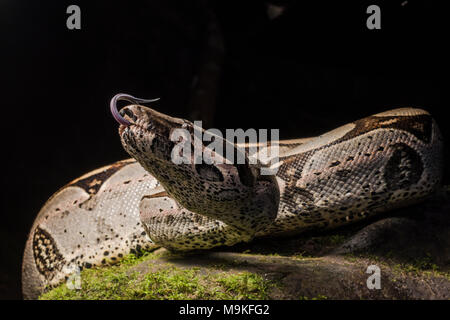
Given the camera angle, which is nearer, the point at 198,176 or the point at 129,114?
the point at 129,114

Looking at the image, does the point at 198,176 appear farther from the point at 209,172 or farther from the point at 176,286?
the point at 176,286

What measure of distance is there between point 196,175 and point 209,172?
0.08m

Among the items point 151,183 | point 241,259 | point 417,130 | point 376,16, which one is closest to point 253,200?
point 241,259

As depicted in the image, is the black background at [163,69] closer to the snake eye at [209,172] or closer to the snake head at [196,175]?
the snake head at [196,175]

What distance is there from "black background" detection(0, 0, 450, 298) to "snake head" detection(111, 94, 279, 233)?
2.70m

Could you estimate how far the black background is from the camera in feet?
13.3

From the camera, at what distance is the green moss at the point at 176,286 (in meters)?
1.92

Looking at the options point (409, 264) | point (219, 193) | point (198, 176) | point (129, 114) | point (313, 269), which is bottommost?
point (409, 264)

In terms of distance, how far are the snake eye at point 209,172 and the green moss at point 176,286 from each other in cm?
59

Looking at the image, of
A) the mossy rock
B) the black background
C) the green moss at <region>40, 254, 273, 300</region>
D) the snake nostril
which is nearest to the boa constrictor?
the snake nostril

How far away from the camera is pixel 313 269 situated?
7.27 ft

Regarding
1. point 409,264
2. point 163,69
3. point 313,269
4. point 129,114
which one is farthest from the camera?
point 163,69

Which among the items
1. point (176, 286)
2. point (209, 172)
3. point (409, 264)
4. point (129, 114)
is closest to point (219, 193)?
point (209, 172)

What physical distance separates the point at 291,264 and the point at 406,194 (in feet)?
4.41
